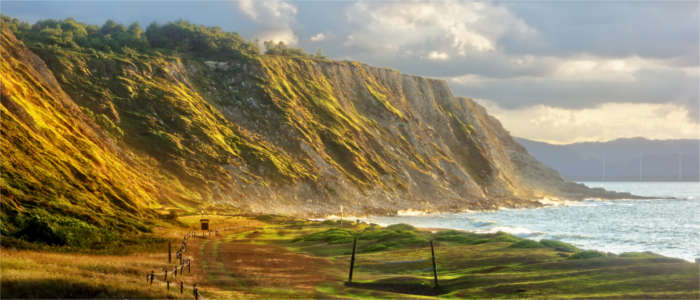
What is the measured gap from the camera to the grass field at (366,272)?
93.2ft

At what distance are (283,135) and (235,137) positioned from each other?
13244 mm

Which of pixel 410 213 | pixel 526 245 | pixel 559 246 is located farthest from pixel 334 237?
pixel 410 213

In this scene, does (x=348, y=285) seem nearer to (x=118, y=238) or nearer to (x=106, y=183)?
(x=118, y=238)

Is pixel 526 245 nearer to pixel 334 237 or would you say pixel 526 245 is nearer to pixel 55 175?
pixel 334 237

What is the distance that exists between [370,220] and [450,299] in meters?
82.4

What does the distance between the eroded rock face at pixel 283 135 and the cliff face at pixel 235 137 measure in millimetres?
327

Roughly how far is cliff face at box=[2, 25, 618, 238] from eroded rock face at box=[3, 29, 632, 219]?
327mm

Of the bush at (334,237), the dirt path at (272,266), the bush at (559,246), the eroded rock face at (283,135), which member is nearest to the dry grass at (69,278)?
the dirt path at (272,266)

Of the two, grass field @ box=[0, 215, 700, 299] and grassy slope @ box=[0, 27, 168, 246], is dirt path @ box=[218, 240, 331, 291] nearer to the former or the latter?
grass field @ box=[0, 215, 700, 299]

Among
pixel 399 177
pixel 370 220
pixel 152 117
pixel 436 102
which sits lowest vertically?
pixel 370 220

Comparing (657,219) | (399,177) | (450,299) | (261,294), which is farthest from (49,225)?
(657,219)

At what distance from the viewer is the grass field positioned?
28.4m

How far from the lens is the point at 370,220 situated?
114 meters

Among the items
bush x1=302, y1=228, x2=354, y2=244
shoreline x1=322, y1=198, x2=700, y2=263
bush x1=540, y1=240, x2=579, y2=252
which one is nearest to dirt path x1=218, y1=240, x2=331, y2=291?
bush x1=302, y1=228, x2=354, y2=244
